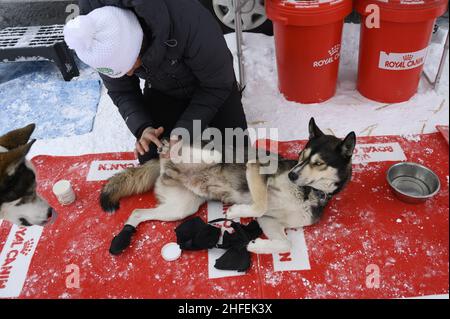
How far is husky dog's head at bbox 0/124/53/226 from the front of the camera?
4.57 ft

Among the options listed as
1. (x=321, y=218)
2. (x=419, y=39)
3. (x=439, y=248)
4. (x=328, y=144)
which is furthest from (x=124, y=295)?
(x=419, y=39)

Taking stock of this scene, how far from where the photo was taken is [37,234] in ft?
6.73

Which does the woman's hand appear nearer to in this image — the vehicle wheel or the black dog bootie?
the black dog bootie

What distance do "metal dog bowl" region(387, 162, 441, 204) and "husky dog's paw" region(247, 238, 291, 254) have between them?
71cm

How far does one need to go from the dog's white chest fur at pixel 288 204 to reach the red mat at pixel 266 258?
0.33 feet

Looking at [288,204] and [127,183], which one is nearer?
[288,204]

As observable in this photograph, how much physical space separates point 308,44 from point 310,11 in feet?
0.80

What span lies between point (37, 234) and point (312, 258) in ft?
4.83

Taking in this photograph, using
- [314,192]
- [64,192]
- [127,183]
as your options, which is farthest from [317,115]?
[64,192]

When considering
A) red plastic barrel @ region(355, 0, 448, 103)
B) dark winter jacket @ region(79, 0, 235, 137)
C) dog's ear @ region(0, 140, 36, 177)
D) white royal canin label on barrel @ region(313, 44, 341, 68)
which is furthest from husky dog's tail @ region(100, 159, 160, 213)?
red plastic barrel @ region(355, 0, 448, 103)

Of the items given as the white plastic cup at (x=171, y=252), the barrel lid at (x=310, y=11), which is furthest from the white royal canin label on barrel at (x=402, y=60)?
the white plastic cup at (x=171, y=252)

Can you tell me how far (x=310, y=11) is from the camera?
7.55ft

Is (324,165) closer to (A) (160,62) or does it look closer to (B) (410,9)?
(A) (160,62)
